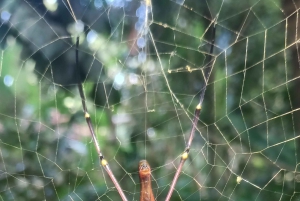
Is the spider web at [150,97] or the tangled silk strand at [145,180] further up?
the spider web at [150,97]

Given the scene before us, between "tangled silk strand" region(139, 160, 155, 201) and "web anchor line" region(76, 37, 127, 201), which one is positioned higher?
"web anchor line" region(76, 37, 127, 201)

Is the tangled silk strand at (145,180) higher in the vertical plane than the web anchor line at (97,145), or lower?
lower

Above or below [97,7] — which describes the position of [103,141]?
below

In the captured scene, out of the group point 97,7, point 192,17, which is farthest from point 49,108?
point 192,17

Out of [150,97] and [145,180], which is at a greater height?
[150,97]

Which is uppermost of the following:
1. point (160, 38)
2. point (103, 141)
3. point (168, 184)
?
point (160, 38)

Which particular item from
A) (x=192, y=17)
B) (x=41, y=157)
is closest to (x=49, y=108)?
(x=41, y=157)

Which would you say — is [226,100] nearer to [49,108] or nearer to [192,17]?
[192,17]
